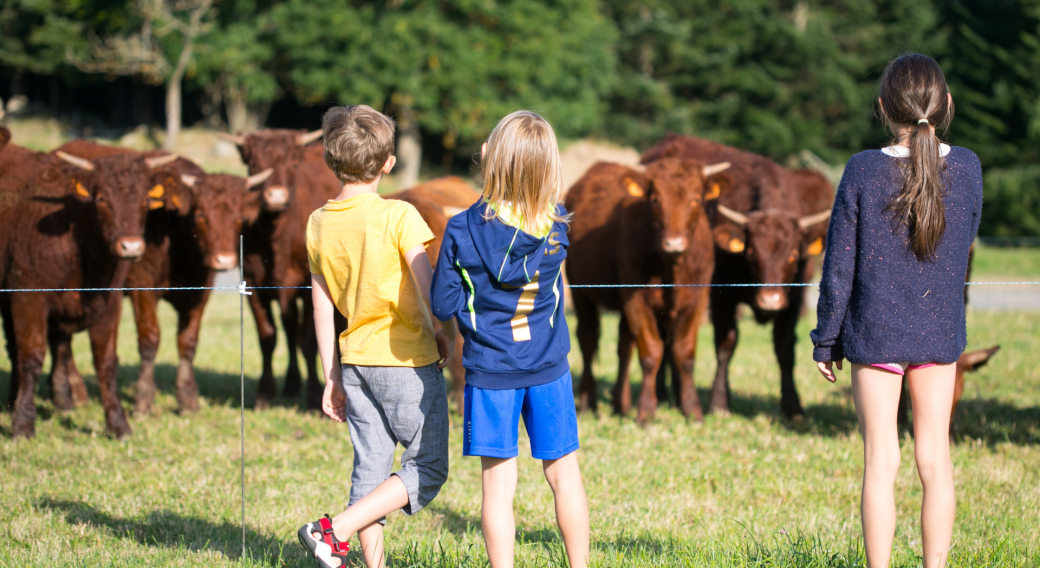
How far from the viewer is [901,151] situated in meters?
3.01

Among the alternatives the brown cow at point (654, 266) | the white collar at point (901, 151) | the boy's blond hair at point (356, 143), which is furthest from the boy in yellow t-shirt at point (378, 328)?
the brown cow at point (654, 266)

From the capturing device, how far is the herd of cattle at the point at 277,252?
6.27m

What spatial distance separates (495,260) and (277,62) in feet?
97.3

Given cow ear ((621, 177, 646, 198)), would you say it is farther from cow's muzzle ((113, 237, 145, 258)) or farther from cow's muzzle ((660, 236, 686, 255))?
cow's muzzle ((113, 237, 145, 258))

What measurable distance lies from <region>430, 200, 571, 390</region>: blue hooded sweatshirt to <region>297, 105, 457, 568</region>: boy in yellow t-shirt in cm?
20

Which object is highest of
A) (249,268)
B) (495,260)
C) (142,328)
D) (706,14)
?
(706,14)

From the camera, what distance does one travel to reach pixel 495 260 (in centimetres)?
285

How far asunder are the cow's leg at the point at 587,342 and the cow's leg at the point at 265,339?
2.77m

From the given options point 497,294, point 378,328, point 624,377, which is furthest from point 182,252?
point 497,294

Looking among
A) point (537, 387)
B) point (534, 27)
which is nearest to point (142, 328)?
point (537, 387)

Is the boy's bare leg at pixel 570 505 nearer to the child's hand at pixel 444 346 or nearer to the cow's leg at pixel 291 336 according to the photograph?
the child's hand at pixel 444 346

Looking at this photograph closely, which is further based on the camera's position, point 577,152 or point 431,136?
point 431,136

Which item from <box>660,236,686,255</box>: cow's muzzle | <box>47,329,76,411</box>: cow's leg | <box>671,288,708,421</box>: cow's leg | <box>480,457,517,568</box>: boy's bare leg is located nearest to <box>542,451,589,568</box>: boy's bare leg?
<box>480,457,517,568</box>: boy's bare leg

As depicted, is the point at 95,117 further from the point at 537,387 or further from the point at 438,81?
the point at 537,387
